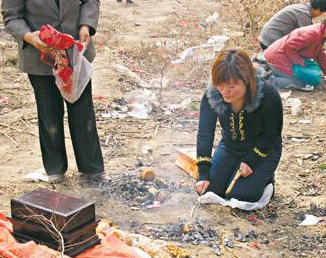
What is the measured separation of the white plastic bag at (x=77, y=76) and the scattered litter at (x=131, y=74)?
3.55 meters

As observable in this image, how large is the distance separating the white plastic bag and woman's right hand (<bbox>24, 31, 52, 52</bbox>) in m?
0.21

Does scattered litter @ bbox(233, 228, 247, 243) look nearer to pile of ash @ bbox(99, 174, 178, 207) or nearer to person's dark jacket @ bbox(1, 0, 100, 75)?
pile of ash @ bbox(99, 174, 178, 207)

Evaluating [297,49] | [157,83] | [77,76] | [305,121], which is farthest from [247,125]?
[157,83]

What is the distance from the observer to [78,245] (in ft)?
11.3

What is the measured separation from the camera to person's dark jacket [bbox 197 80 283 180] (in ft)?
14.3

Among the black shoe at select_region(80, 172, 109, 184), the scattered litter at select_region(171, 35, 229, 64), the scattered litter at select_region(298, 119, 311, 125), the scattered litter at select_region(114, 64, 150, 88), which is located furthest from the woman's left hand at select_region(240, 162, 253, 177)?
the scattered litter at select_region(171, 35, 229, 64)

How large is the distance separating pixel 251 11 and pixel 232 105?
595 cm

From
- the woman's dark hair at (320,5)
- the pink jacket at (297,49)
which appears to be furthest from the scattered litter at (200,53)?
the woman's dark hair at (320,5)

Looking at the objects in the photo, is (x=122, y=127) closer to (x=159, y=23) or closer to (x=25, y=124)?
(x=25, y=124)

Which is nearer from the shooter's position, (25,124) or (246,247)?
(246,247)

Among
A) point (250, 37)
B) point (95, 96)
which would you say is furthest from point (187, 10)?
point (95, 96)

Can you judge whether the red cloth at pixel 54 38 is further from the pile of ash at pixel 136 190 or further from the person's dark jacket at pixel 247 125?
the pile of ash at pixel 136 190

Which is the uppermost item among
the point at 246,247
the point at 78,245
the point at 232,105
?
the point at 232,105

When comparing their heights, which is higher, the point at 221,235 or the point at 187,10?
the point at 187,10
